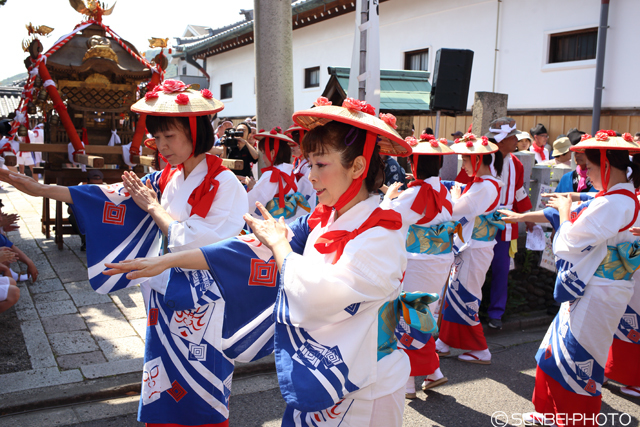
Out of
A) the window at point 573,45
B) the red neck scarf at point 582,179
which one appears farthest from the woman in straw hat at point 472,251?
the window at point 573,45

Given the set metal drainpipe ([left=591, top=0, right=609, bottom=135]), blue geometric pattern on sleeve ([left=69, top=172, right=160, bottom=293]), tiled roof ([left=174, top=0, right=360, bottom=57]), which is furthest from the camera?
tiled roof ([left=174, top=0, right=360, bottom=57])

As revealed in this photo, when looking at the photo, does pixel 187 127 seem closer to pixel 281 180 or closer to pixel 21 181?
pixel 21 181

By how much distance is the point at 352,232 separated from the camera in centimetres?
177

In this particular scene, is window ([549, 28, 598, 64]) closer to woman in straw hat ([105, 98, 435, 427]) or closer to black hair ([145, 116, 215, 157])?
black hair ([145, 116, 215, 157])

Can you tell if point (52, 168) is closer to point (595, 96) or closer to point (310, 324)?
point (310, 324)

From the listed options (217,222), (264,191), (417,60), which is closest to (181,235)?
(217,222)

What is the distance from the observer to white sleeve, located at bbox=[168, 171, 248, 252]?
94.6 inches

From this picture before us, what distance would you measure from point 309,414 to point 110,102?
572cm

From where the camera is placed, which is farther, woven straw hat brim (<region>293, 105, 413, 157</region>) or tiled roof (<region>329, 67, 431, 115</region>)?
tiled roof (<region>329, 67, 431, 115</region>)

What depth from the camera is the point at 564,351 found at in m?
3.33

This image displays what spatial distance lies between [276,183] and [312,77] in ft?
34.2

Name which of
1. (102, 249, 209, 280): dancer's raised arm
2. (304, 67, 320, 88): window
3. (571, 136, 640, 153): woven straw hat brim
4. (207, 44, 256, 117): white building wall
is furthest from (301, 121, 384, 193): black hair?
(207, 44, 256, 117): white building wall

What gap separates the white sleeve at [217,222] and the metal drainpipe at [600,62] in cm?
834

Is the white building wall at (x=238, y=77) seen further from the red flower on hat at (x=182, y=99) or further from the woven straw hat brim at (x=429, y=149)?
the red flower on hat at (x=182, y=99)
